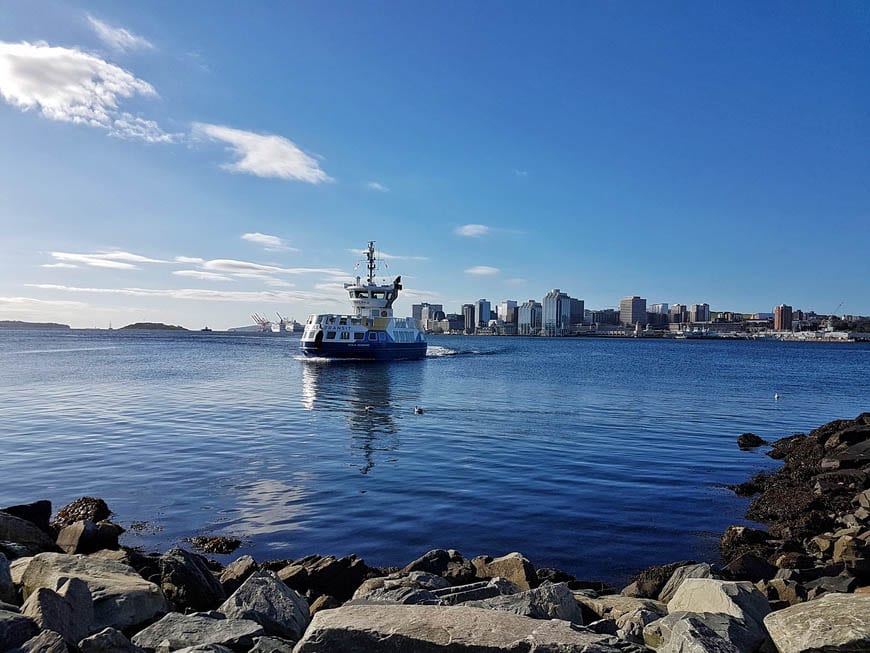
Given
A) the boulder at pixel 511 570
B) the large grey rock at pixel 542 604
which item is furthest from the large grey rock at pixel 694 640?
the boulder at pixel 511 570

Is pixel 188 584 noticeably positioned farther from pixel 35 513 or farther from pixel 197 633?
pixel 35 513

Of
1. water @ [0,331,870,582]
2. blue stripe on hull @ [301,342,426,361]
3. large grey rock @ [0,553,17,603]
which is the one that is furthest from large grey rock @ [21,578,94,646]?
blue stripe on hull @ [301,342,426,361]

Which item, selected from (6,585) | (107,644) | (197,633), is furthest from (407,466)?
(107,644)

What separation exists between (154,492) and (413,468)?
5681 mm

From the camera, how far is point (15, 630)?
A: 13.7 feet

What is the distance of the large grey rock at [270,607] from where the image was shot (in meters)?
5.24

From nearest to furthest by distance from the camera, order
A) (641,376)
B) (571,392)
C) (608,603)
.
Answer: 1. (608,603)
2. (571,392)
3. (641,376)

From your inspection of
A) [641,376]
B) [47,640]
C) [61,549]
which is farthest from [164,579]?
[641,376]

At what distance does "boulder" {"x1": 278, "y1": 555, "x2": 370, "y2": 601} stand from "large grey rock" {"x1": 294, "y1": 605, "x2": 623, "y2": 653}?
2.86m

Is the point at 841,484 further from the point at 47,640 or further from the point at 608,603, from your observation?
the point at 47,640

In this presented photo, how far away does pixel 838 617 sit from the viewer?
167 inches

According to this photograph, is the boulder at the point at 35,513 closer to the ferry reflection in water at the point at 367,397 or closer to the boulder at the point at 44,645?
the boulder at the point at 44,645

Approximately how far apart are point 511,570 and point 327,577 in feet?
7.15

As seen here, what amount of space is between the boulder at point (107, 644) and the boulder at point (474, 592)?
264 centimetres
